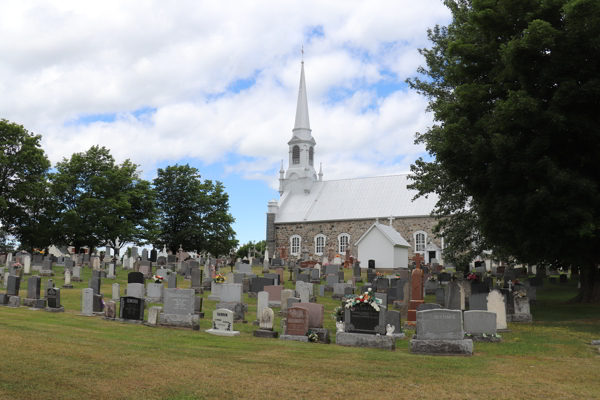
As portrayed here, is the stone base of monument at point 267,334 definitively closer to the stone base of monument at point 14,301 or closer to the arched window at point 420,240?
the stone base of monument at point 14,301

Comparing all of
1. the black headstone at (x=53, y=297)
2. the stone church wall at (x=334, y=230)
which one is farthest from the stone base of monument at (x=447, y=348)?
the stone church wall at (x=334, y=230)

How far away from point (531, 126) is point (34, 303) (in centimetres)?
1446

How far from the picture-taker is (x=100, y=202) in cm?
4019

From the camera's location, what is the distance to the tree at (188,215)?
46.2 meters

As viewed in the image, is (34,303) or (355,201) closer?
(34,303)

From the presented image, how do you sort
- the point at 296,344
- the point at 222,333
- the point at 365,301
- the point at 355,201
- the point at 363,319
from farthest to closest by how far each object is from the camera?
1. the point at 355,201
2. the point at 222,333
3. the point at 363,319
4. the point at 365,301
5. the point at 296,344

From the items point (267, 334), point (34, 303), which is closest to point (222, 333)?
point (267, 334)

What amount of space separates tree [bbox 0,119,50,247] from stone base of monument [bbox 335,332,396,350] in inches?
1263

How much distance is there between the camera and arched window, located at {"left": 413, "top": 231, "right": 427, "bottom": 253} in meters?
43.9

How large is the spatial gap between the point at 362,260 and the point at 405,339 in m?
24.4

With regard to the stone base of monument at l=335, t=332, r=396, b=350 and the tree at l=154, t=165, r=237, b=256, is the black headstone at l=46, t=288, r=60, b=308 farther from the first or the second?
the tree at l=154, t=165, r=237, b=256

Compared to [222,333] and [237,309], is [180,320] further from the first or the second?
[237,309]

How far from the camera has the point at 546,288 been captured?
78.5ft

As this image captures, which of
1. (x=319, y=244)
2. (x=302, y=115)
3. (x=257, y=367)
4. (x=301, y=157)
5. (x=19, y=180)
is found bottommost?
(x=257, y=367)
